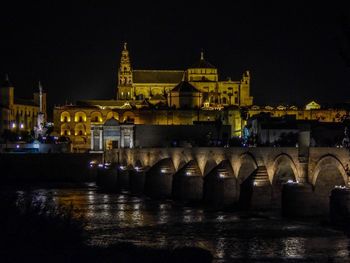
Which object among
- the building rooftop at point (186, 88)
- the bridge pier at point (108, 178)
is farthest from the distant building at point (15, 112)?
the bridge pier at point (108, 178)

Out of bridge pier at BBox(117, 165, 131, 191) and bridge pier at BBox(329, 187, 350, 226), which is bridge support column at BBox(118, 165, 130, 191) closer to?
bridge pier at BBox(117, 165, 131, 191)

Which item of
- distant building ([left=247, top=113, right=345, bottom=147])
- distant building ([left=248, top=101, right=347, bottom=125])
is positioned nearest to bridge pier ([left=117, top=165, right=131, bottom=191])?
distant building ([left=247, top=113, right=345, bottom=147])

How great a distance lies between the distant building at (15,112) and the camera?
12550cm

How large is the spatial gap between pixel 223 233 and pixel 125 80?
104m

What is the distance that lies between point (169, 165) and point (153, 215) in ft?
51.5

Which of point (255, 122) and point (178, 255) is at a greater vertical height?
point (255, 122)

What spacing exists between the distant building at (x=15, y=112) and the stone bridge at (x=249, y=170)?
60.5m

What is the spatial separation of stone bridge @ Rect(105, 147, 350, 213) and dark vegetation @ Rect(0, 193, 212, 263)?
12.7 m

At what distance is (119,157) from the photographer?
3332 inches

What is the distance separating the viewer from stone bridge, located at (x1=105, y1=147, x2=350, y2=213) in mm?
40594

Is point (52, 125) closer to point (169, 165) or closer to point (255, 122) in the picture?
point (255, 122)

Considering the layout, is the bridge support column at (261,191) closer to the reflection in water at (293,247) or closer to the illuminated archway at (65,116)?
the reflection in water at (293,247)

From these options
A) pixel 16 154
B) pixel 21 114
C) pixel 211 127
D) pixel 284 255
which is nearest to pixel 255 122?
pixel 211 127

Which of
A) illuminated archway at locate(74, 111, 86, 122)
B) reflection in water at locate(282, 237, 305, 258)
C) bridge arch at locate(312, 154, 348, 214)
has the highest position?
illuminated archway at locate(74, 111, 86, 122)
